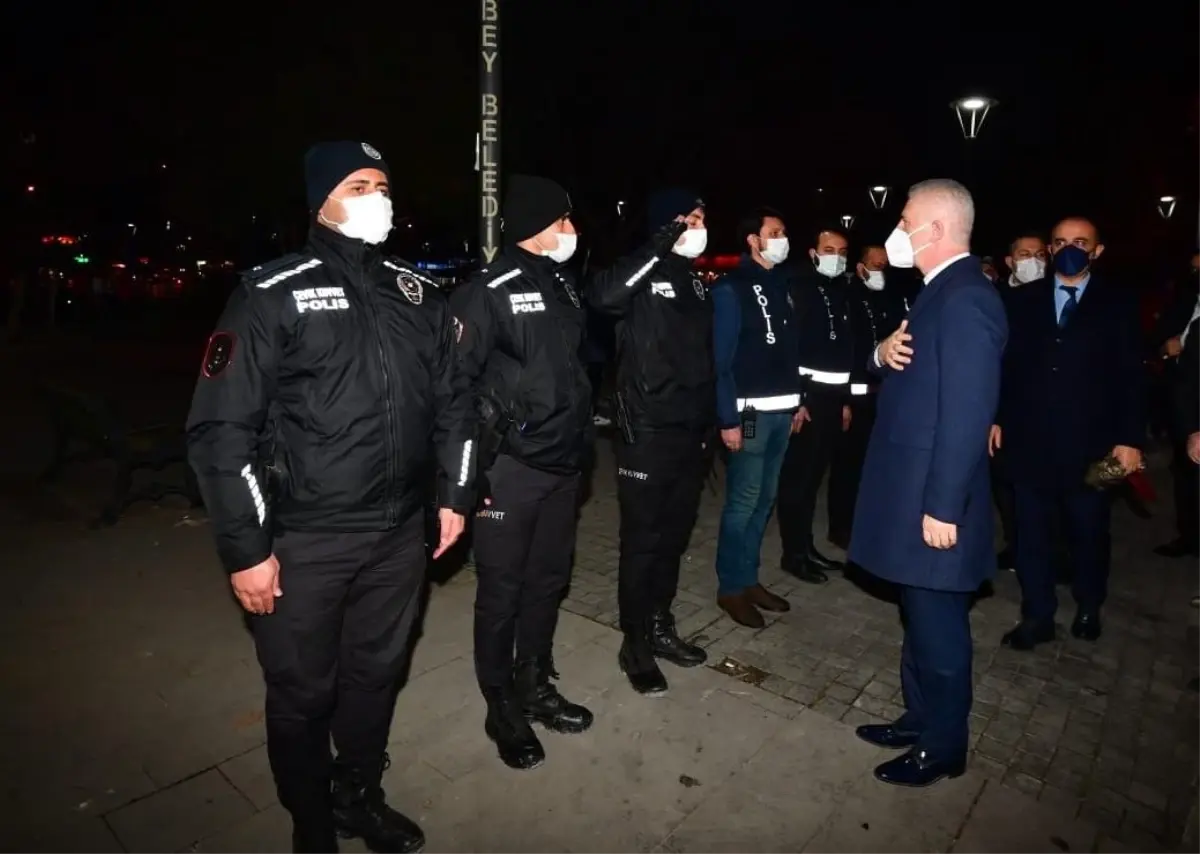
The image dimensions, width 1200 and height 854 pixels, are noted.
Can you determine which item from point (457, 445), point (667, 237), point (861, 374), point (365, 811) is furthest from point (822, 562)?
point (365, 811)

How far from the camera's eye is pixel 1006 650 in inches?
194

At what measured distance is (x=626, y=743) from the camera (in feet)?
Result: 12.7

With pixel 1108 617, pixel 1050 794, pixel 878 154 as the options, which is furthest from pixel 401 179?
pixel 878 154

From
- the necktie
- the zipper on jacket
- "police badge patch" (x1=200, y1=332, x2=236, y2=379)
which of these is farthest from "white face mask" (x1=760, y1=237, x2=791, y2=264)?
"police badge patch" (x1=200, y1=332, x2=236, y2=379)

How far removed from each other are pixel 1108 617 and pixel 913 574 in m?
2.82

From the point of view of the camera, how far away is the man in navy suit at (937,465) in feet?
10.7

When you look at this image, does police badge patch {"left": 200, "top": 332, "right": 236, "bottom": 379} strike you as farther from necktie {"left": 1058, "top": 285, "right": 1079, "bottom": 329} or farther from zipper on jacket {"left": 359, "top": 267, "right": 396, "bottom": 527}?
necktie {"left": 1058, "top": 285, "right": 1079, "bottom": 329}

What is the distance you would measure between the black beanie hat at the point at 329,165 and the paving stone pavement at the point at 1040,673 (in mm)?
3188

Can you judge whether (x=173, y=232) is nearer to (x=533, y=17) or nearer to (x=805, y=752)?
(x=533, y=17)

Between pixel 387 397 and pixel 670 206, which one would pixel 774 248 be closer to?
pixel 670 206

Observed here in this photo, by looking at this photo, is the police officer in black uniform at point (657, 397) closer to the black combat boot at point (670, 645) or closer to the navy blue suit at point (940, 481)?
the black combat boot at point (670, 645)

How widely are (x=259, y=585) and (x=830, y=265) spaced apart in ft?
14.7

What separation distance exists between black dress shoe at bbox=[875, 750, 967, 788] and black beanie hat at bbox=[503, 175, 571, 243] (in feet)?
9.23

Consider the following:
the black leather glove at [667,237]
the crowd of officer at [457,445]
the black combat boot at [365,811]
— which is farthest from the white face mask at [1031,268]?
the black combat boot at [365,811]
